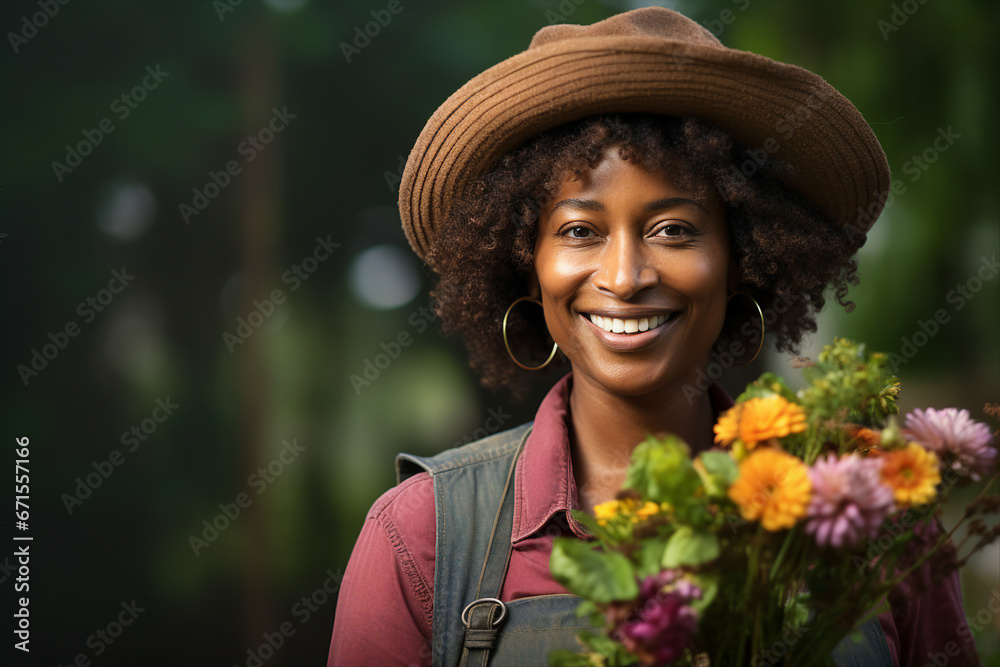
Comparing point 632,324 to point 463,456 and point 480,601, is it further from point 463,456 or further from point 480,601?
point 480,601

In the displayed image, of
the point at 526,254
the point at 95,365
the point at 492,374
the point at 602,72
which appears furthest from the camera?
the point at 95,365

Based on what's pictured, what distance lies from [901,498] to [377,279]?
1795mm

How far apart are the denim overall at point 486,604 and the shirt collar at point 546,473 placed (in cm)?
3

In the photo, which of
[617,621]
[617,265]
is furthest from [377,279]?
[617,621]

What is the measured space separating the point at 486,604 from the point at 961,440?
0.82 meters

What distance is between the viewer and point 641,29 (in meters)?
1.42

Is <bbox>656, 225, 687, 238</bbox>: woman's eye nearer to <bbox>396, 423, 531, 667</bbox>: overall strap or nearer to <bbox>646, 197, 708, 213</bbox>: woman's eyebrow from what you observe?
<bbox>646, 197, 708, 213</bbox>: woman's eyebrow

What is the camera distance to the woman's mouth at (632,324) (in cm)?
141

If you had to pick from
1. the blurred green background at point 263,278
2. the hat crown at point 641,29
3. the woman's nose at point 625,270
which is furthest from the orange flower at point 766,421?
the blurred green background at point 263,278

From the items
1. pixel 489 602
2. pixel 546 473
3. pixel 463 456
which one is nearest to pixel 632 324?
pixel 546 473

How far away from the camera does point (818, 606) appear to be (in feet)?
2.85

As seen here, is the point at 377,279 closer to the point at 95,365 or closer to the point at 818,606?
the point at 95,365

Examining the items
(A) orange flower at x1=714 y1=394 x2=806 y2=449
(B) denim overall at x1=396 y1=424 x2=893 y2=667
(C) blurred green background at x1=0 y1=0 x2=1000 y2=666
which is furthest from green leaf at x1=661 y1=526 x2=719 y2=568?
(C) blurred green background at x1=0 y1=0 x2=1000 y2=666

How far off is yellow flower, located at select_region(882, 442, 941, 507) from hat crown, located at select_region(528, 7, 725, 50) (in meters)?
0.85
